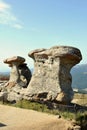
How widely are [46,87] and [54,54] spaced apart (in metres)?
2.88

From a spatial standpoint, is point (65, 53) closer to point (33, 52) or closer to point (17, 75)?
point (33, 52)

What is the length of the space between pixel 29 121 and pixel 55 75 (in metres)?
7.85

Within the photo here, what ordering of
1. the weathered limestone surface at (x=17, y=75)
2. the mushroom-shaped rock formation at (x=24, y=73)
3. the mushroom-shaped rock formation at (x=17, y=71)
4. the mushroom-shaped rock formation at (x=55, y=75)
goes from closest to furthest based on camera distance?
the mushroom-shaped rock formation at (x=55, y=75) → the weathered limestone surface at (x=17, y=75) → the mushroom-shaped rock formation at (x=17, y=71) → the mushroom-shaped rock formation at (x=24, y=73)

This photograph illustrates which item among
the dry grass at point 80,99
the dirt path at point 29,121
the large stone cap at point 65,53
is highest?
the large stone cap at point 65,53

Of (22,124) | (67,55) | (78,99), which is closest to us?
(22,124)

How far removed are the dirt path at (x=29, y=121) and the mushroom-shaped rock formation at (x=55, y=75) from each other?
14.0ft

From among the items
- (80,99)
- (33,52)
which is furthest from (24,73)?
(80,99)

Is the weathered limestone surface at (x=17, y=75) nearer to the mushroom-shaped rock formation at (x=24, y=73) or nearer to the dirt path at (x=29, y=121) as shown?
the mushroom-shaped rock formation at (x=24, y=73)

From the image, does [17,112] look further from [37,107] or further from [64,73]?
[64,73]

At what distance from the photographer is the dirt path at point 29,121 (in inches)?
806

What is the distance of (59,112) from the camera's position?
25062 millimetres

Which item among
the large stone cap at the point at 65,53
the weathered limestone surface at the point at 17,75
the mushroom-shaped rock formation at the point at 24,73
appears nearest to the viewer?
the large stone cap at the point at 65,53

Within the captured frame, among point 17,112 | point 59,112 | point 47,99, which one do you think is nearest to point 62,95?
point 47,99

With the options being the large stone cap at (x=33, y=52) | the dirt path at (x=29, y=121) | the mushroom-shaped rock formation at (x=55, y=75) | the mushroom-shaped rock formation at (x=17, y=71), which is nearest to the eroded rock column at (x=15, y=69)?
the mushroom-shaped rock formation at (x=17, y=71)
